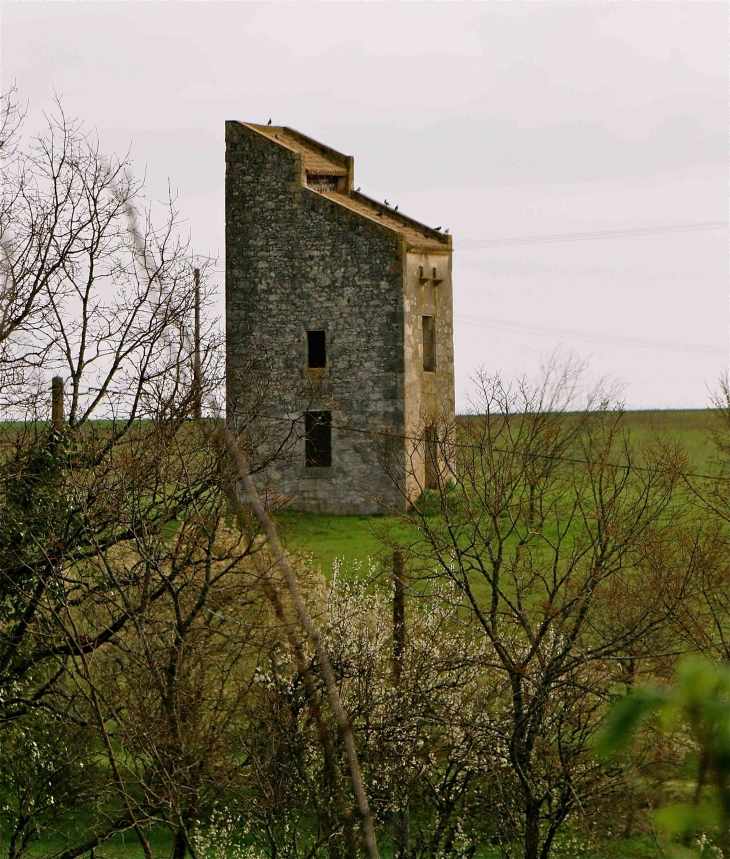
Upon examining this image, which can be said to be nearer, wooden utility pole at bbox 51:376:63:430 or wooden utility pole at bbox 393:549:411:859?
wooden utility pole at bbox 393:549:411:859

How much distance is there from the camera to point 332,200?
28500 millimetres

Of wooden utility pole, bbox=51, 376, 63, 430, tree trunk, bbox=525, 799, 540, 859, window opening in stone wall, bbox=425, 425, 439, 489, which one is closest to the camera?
tree trunk, bbox=525, 799, 540, 859

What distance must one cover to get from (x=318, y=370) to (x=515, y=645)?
17212 mm

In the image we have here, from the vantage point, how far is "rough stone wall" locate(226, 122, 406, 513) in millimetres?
28062

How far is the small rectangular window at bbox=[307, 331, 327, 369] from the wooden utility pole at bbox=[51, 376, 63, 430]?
57.6 ft

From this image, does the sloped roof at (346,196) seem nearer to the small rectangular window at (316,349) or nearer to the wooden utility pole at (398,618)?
the small rectangular window at (316,349)

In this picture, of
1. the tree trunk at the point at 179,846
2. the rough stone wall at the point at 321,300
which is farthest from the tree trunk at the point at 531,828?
the rough stone wall at the point at 321,300

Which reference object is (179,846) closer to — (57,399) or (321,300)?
(57,399)

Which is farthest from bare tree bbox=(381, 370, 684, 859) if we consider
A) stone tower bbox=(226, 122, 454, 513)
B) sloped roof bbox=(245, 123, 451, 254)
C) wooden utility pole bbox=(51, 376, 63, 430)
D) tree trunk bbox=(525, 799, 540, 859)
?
sloped roof bbox=(245, 123, 451, 254)

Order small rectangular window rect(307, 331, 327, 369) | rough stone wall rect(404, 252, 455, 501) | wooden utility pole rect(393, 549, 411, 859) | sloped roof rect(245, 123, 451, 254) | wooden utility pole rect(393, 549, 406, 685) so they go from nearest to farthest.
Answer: wooden utility pole rect(393, 549, 411, 859)
wooden utility pole rect(393, 549, 406, 685)
rough stone wall rect(404, 252, 455, 501)
small rectangular window rect(307, 331, 327, 369)
sloped roof rect(245, 123, 451, 254)

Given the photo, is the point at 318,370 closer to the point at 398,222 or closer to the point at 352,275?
the point at 352,275

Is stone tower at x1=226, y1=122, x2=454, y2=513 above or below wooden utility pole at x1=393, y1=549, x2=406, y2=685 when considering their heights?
above

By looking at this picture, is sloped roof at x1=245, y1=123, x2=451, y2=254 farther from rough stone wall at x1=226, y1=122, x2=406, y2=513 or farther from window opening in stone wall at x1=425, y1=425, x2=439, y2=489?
window opening in stone wall at x1=425, y1=425, x2=439, y2=489

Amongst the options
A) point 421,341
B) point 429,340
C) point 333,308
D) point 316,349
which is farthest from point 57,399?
point 429,340
